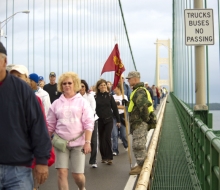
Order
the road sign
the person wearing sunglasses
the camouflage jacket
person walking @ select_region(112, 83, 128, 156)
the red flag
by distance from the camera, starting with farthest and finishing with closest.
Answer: person walking @ select_region(112, 83, 128, 156)
the red flag
the person wearing sunglasses
the road sign
the camouflage jacket

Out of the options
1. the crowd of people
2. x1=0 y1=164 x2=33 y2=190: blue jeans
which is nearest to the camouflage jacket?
the crowd of people

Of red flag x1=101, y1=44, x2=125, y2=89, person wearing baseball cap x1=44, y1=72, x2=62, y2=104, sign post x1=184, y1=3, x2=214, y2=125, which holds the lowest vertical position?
person wearing baseball cap x1=44, y1=72, x2=62, y2=104

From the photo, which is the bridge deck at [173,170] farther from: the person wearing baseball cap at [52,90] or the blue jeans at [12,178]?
the blue jeans at [12,178]

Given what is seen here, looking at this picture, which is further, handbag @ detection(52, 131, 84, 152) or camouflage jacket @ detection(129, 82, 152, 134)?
camouflage jacket @ detection(129, 82, 152, 134)

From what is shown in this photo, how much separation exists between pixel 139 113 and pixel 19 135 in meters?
4.17

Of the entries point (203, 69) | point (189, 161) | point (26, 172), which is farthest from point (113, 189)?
point (26, 172)

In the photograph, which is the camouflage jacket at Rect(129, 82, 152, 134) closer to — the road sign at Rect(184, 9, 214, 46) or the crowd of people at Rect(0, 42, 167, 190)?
the crowd of people at Rect(0, 42, 167, 190)

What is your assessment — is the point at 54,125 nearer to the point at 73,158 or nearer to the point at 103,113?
the point at 73,158

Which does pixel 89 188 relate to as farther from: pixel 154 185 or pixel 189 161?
pixel 189 161

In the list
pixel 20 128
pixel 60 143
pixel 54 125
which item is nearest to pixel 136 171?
pixel 54 125

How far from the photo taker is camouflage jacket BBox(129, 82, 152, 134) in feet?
24.0

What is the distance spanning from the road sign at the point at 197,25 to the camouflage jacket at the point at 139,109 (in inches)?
41.9

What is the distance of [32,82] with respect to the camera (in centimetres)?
540

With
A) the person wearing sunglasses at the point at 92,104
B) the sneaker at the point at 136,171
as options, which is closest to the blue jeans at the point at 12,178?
the sneaker at the point at 136,171
